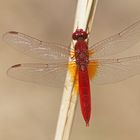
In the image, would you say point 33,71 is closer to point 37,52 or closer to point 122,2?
point 37,52

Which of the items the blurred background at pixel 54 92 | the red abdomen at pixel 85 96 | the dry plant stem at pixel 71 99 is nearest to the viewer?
the dry plant stem at pixel 71 99

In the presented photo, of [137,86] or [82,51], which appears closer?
[82,51]

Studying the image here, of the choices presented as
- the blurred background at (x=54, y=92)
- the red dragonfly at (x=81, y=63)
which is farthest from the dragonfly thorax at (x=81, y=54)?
the blurred background at (x=54, y=92)

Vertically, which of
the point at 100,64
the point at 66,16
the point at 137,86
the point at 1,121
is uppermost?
the point at 66,16

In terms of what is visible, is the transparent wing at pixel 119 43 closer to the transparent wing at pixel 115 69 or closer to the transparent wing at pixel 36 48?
the transparent wing at pixel 115 69

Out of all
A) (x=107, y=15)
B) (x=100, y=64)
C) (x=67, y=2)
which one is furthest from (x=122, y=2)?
(x=100, y=64)

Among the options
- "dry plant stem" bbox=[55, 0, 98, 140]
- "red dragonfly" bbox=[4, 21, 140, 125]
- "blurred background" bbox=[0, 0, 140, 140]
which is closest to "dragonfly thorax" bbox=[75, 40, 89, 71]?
"red dragonfly" bbox=[4, 21, 140, 125]

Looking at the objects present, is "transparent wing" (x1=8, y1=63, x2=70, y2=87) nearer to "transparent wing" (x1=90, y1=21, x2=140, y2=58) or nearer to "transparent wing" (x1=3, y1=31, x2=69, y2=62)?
"transparent wing" (x1=3, y1=31, x2=69, y2=62)
